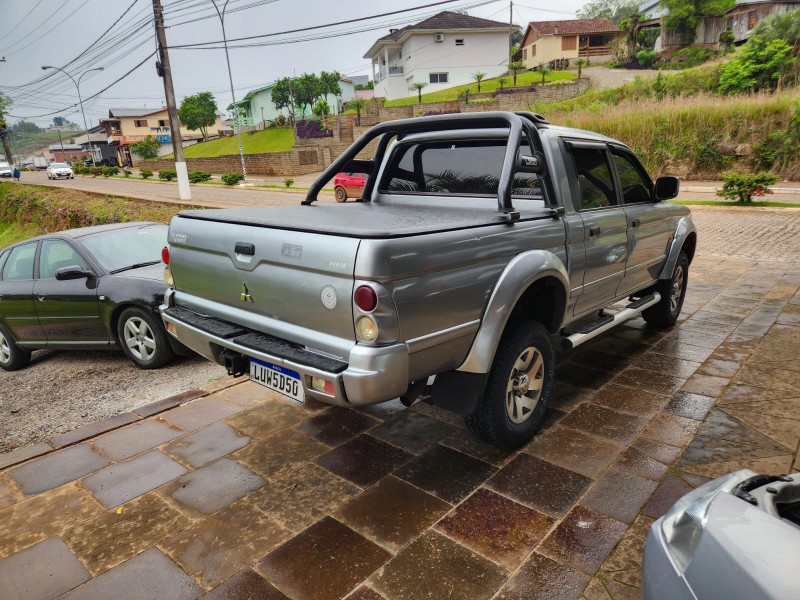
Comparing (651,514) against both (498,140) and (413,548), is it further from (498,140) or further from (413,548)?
(498,140)

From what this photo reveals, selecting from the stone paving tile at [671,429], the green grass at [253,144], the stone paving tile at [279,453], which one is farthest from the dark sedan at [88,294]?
the green grass at [253,144]

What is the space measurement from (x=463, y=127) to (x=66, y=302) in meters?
4.78

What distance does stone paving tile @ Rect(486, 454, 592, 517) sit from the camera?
2.72 meters

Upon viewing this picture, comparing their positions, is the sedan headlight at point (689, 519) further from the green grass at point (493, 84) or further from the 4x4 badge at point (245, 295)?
the green grass at point (493, 84)

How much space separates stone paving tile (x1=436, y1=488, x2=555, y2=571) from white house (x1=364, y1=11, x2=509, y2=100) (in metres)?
50.4

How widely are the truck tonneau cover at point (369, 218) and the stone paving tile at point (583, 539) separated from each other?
1564 millimetres

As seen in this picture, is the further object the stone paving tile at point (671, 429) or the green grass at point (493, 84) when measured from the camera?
the green grass at point (493, 84)

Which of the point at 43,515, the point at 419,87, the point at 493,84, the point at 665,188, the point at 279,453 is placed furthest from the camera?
the point at 493,84

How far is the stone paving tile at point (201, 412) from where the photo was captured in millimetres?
3770

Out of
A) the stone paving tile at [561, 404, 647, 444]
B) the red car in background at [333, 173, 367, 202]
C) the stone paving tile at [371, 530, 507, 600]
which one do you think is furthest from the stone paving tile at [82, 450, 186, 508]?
the red car in background at [333, 173, 367, 202]

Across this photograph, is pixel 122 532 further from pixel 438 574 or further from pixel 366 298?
pixel 366 298

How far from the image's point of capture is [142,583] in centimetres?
231

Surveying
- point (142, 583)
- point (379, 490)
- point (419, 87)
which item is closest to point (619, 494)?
point (379, 490)

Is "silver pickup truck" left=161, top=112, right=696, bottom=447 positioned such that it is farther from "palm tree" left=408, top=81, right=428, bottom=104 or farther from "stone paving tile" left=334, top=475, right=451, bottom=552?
"palm tree" left=408, top=81, right=428, bottom=104
